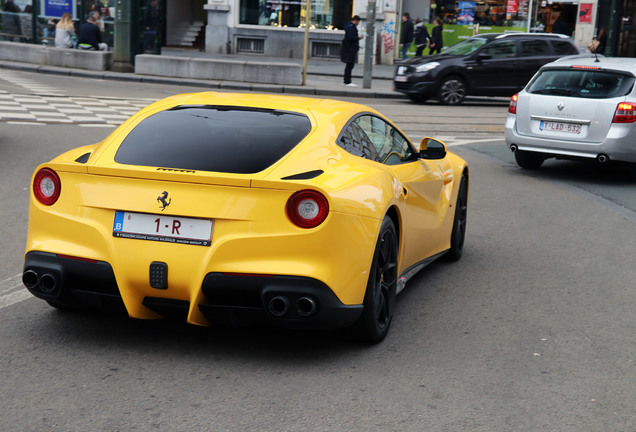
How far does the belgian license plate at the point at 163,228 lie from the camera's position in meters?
4.57

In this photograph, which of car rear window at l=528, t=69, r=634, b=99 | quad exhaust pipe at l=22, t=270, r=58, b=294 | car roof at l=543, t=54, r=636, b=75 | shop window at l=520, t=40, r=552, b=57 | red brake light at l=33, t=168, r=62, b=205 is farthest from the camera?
shop window at l=520, t=40, r=552, b=57

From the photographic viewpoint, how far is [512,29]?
114 feet

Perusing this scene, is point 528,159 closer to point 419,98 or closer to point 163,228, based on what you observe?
point 163,228

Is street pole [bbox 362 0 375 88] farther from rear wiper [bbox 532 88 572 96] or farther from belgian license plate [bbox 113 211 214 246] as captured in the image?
belgian license plate [bbox 113 211 214 246]

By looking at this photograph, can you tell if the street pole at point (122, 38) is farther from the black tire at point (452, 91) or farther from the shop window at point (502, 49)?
the shop window at point (502, 49)

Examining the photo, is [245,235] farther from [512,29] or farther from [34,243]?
[512,29]

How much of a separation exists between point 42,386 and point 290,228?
133cm

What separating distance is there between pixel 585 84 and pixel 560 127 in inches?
24.7

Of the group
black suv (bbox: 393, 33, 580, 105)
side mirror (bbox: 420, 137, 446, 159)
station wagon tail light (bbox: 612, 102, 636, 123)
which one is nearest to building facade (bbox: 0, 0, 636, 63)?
black suv (bbox: 393, 33, 580, 105)

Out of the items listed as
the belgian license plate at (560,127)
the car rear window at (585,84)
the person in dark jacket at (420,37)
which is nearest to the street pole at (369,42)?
the person in dark jacket at (420,37)

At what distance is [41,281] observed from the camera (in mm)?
4777

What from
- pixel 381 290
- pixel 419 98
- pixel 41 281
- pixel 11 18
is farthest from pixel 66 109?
pixel 11 18

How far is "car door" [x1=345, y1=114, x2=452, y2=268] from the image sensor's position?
5.69 m

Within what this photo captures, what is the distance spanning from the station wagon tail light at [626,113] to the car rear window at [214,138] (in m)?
7.29
